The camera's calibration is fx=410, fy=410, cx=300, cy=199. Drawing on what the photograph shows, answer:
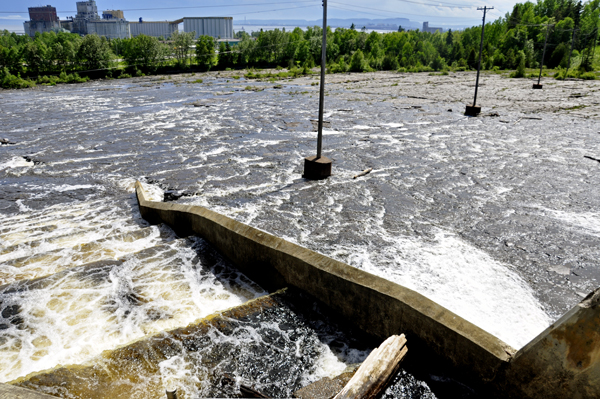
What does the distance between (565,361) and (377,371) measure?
65.9 inches

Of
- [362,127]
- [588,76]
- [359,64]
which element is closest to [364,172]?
[362,127]

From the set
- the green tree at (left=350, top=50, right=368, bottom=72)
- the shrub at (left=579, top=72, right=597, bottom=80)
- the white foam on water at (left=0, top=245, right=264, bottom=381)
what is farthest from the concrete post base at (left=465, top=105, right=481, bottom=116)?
the green tree at (left=350, top=50, right=368, bottom=72)

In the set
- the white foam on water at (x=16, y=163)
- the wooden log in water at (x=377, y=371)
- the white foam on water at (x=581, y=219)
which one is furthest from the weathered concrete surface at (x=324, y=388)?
the white foam on water at (x=16, y=163)

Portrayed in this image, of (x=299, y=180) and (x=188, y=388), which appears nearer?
(x=188, y=388)

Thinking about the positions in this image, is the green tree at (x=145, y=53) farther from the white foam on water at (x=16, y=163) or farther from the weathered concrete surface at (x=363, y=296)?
the weathered concrete surface at (x=363, y=296)

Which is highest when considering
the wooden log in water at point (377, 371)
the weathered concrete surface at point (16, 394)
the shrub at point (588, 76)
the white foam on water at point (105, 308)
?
the shrub at point (588, 76)

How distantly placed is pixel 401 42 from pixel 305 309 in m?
120

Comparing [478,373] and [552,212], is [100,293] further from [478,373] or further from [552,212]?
[552,212]

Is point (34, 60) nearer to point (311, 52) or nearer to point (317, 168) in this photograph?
point (311, 52)

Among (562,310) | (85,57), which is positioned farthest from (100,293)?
(85,57)

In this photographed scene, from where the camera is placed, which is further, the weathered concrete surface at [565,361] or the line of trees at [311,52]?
the line of trees at [311,52]

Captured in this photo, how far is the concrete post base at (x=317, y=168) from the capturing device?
43.7 ft

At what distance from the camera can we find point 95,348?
16.5 ft

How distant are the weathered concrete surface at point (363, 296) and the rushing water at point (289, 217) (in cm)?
51
